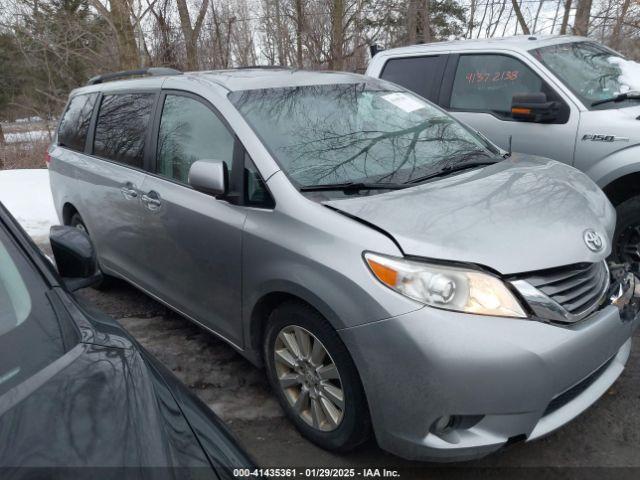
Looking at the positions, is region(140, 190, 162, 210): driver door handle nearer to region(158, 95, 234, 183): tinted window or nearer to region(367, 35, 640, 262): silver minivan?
region(158, 95, 234, 183): tinted window

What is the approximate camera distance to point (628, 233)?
3965mm

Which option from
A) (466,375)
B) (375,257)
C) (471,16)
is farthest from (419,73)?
(471,16)

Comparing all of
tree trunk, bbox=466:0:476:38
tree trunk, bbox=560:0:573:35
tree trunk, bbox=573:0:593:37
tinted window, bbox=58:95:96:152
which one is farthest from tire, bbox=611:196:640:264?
tree trunk, bbox=466:0:476:38

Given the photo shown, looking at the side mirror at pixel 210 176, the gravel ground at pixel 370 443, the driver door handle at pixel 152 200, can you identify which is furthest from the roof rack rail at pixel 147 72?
the gravel ground at pixel 370 443

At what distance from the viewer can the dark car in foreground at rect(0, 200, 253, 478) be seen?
4.22 feet

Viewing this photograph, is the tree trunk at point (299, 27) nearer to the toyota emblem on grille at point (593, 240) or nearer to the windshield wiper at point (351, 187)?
the windshield wiper at point (351, 187)

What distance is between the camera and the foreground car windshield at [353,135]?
282cm

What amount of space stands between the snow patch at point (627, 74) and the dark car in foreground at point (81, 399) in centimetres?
433

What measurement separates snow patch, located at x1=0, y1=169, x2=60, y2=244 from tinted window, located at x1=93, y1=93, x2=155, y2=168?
2539mm

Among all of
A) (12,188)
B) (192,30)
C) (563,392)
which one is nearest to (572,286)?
(563,392)

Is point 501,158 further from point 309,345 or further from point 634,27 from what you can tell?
point 634,27

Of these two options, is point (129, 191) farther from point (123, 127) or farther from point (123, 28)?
point (123, 28)

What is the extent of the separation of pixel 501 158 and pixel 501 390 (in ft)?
5.69

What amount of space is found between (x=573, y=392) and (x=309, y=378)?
3.77 ft
